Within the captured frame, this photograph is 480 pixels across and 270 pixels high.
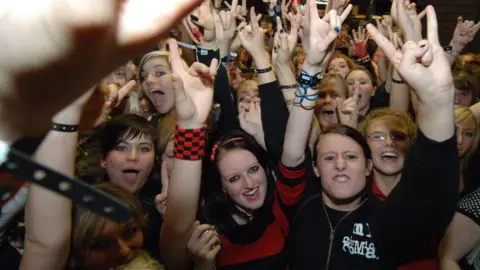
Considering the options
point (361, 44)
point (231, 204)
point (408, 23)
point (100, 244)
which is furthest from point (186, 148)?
point (361, 44)

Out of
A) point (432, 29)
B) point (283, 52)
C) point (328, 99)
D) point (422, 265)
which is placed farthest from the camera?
point (328, 99)

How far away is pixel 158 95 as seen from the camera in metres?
3.25

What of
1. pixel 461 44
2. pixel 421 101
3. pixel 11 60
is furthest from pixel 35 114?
pixel 461 44

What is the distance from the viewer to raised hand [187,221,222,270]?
179 centimetres

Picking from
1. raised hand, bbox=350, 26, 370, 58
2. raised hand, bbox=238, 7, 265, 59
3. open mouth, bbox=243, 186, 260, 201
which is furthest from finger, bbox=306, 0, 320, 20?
raised hand, bbox=350, 26, 370, 58

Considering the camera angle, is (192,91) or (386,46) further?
(192,91)

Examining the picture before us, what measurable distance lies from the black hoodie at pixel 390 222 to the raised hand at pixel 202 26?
1.51m

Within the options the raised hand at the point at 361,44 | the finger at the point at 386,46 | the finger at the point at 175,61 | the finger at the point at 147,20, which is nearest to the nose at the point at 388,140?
the finger at the point at 386,46

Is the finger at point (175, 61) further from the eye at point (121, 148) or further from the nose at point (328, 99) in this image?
the nose at point (328, 99)

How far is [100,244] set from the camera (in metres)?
1.57

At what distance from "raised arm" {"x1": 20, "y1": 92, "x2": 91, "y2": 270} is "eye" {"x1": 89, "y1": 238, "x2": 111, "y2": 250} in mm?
161

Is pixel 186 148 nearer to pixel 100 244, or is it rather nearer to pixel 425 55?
pixel 100 244

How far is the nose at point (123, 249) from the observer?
158cm

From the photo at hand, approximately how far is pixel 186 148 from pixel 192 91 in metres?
0.23
